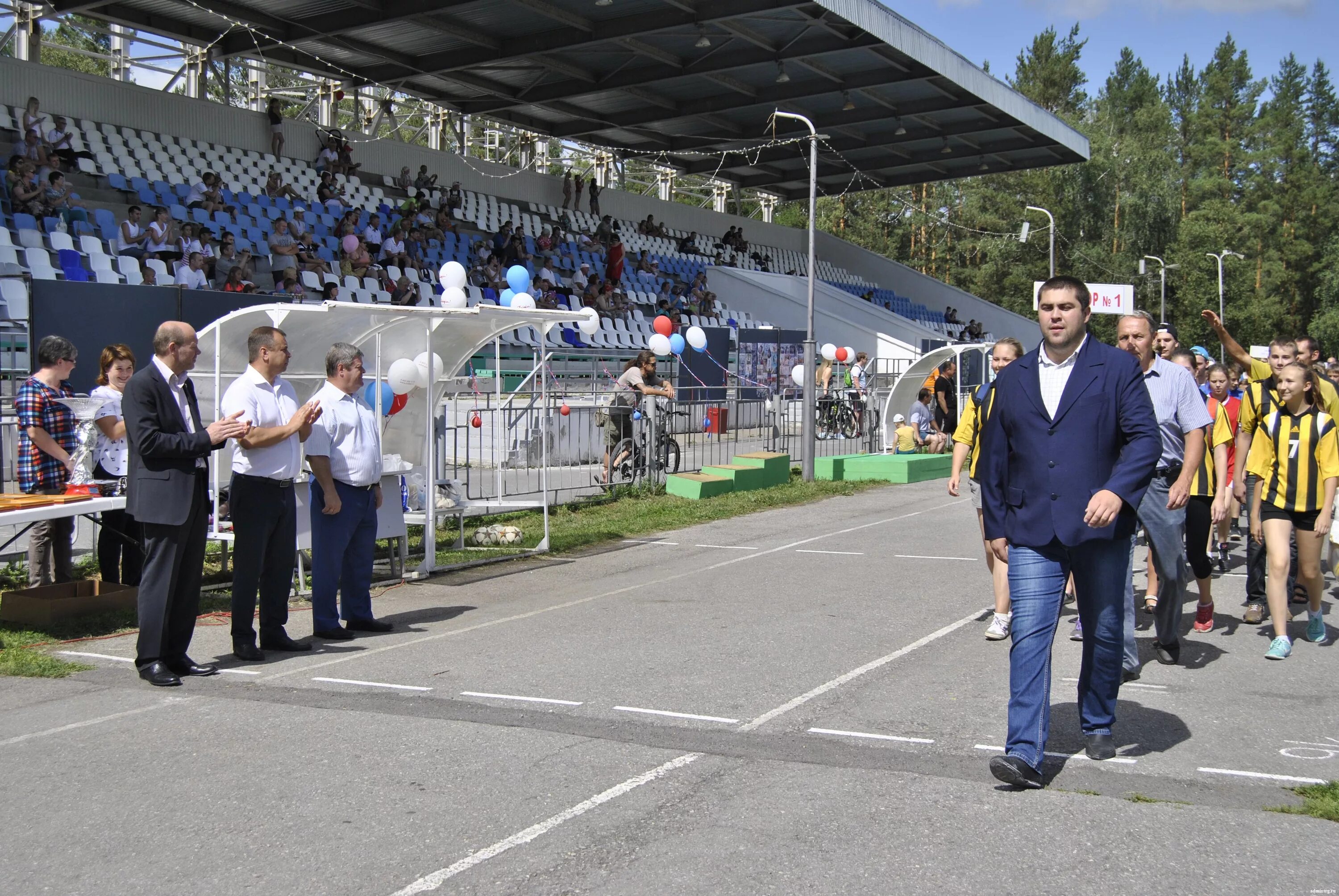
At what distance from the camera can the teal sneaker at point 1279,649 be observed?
23.7ft

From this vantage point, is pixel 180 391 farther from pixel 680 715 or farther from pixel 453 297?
pixel 453 297

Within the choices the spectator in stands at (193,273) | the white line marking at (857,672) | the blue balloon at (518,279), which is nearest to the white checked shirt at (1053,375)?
the white line marking at (857,672)

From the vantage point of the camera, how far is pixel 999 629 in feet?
25.8

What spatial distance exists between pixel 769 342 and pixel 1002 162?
1868 centimetres

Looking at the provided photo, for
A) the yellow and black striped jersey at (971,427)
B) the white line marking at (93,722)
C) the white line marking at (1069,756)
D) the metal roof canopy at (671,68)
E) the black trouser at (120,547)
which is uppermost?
the metal roof canopy at (671,68)

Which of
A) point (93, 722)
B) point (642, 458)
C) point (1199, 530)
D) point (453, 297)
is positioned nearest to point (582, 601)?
point (93, 722)

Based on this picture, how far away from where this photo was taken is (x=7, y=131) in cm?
2122

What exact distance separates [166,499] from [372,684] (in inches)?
60.5

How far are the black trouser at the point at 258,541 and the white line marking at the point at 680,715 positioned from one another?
2624 millimetres

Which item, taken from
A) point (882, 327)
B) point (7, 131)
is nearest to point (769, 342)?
point (882, 327)

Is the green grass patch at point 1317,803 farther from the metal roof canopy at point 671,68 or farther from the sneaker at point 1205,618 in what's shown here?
the metal roof canopy at point 671,68

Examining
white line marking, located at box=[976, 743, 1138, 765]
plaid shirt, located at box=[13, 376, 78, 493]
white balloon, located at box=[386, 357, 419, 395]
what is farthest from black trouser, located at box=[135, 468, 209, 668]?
white line marking, located at box=[976, 743, 1138, 765]

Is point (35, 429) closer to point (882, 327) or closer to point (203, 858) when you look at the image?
point (203, 858)

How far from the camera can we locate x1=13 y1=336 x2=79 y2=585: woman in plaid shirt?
28.9 feet
